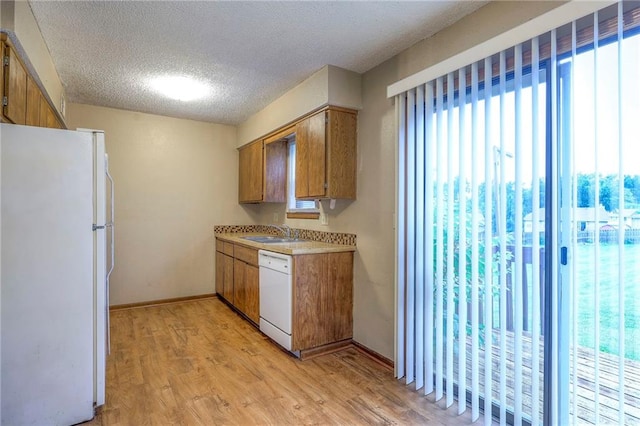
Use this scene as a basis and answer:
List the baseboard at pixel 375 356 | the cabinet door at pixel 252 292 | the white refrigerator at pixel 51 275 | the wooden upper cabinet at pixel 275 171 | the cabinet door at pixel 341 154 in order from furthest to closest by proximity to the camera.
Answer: the wooden upper cabinet at pixel 275 171 < the cabinet door at pixel 252 292 < the cabinet door at pixel 341 154 < the baseboard at pixel 375 356 < the white refrigerator at pixel 51 275

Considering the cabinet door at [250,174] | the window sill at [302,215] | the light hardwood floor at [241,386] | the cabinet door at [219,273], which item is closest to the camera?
the light hardwood floor at [241,386]

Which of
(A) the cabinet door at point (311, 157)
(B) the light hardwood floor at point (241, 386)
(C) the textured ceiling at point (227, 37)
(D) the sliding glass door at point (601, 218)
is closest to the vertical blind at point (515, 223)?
(D) the sliding glass door at point (601, 218)

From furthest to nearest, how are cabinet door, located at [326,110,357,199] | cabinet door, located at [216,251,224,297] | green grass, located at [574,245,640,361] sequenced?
cabinet door, located at [216,251,224,297]
cabinet door, located at [326,110,357,199]
green grass, located at [574,245,640,361]

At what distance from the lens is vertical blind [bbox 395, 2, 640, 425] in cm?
147

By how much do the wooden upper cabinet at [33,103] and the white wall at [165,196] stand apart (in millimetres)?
1613

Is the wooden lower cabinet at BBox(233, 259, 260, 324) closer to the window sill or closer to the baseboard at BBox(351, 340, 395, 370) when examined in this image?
the window sill

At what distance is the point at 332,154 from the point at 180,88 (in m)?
1.80

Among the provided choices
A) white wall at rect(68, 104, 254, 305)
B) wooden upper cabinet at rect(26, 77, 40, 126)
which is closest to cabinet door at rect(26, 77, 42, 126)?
wooden upper cabinet at rect(26, 77, 40, 126)

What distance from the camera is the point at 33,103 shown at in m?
2.34

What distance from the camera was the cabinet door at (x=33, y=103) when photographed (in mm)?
2221

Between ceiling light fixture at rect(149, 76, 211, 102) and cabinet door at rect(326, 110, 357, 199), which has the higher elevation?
ceiling light fixture at rect(149, 76, 211, 102)

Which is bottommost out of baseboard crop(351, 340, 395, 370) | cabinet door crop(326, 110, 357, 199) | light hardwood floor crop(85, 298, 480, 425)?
light hardwood floor crop(85, 298, 480, 425)

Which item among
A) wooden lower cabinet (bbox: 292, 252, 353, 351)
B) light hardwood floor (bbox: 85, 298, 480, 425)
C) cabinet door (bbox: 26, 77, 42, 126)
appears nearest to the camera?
light hardwood floor (bbox: 85, 298, 480, 425)

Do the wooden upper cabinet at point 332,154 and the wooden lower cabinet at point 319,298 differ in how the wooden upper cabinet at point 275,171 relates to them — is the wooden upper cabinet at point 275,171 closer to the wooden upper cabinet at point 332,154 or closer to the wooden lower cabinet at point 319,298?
the wooden lower cabinet at point 319,298
